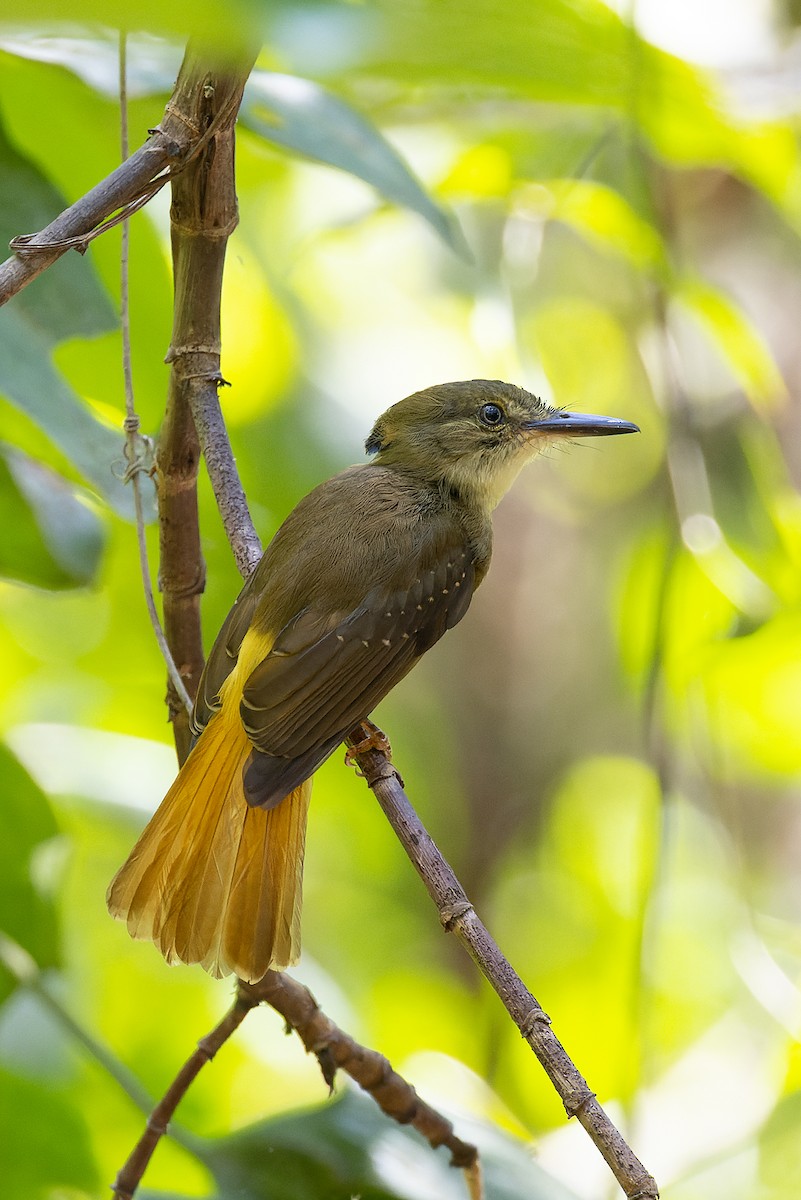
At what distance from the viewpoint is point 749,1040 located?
2.56 m

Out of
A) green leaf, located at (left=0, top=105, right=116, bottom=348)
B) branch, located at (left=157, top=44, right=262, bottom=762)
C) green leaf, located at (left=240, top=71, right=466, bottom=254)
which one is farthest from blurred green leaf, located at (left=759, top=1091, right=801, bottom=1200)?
green leaf, located at (left=0, top=105, right=116, bottom=348)

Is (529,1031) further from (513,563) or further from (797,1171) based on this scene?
(513,563)

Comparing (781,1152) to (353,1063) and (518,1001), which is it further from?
(518,1001)

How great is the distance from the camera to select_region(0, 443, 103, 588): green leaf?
Answer: 145 centimetres

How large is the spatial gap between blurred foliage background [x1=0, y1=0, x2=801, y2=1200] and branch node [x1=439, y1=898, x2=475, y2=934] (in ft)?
1.83

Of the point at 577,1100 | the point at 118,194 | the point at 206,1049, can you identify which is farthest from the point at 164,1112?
the point at 118,194

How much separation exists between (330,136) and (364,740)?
2.55ft

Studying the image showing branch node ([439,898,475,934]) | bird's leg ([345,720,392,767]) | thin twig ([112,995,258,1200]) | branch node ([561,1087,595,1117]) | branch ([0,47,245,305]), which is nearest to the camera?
branch ([0,47,245,305])

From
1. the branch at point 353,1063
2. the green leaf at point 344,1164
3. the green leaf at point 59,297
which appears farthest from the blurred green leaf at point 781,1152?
the green leaf at point 59,297

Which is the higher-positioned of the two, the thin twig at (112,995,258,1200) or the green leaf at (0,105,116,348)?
the green leaf at (0,105,116,348)

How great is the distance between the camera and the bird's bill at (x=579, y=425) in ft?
6.52

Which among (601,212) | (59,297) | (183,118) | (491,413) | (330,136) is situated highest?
(601,212)

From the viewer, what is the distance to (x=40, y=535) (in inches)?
57.9

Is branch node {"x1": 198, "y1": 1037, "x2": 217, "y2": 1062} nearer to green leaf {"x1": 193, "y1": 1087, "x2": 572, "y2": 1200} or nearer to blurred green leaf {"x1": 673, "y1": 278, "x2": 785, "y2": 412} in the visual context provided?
green leaf {"x1": 193, "y1": 1087, "x2": 572, "y2": 1200}
